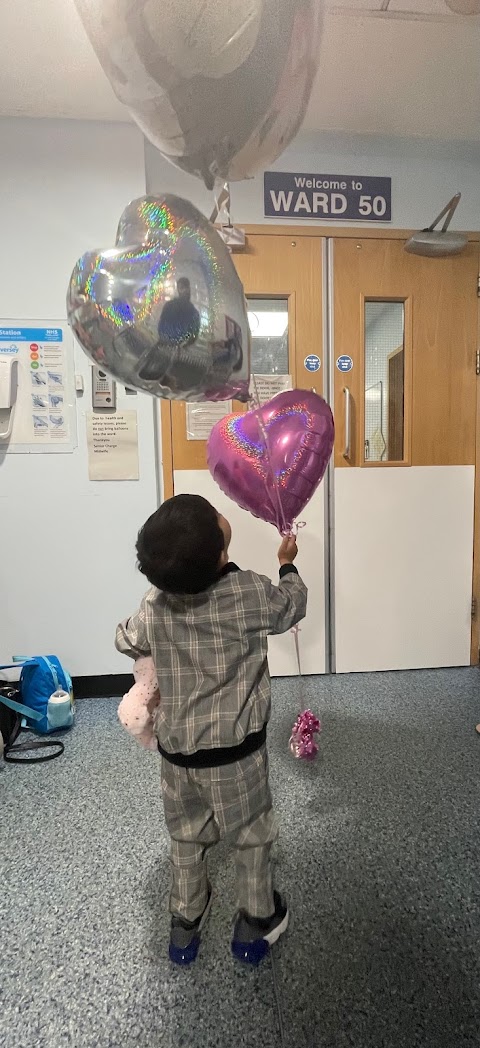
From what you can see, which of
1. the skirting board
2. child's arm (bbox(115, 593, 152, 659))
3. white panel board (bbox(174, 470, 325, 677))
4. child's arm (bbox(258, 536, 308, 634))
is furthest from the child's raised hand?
the skirting board

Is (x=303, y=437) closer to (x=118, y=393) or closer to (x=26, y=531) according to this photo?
(x=118, y=393)

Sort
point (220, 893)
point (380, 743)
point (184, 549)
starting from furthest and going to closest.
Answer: point (380, 743), point (220, 893), point (184, 549)

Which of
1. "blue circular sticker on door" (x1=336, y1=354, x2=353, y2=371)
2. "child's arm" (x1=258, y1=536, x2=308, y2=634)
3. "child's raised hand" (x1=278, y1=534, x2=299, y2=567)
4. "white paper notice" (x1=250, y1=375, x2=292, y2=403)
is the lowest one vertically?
"child's arm" (x1=258, y1=536, x2=308, y2=634)

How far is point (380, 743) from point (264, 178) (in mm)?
2254

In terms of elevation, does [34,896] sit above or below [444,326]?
below

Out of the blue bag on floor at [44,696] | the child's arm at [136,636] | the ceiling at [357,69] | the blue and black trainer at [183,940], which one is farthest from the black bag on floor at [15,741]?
the ceiling at [357,69]

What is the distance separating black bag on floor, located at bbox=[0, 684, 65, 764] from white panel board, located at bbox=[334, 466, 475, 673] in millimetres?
1247

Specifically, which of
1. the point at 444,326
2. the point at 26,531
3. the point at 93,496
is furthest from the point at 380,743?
the point at 444,326

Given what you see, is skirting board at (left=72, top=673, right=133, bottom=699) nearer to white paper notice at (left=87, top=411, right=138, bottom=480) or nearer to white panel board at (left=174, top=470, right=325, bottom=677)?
white panel board at (left=174, top=470, right=325, bottom=677)

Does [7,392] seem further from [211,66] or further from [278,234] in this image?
[211,66]

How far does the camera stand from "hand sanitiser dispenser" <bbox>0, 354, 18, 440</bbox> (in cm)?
199

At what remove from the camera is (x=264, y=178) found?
209 cm

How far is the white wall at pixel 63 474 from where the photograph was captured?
6.48 ft

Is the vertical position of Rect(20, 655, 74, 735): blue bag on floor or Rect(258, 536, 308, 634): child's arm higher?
Rect(258, 536, 308, 634): child's arm
